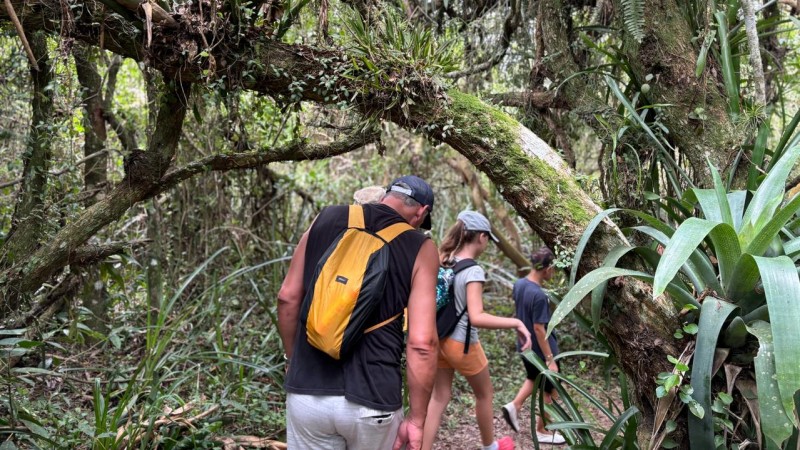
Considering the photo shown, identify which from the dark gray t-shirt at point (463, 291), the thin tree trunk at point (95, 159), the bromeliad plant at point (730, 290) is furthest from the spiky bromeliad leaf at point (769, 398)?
the thin tree trunk at point (95, 159)

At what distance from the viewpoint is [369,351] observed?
2570 mm

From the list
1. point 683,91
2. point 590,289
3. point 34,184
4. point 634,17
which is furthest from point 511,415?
point 34,184

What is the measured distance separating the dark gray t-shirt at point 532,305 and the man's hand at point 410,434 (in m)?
2.20

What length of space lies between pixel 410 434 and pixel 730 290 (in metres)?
1.34

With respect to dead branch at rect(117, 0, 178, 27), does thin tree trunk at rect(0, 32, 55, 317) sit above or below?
Answer: below

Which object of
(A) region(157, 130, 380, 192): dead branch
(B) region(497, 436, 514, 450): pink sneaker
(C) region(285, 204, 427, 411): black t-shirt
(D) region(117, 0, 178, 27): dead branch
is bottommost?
(B) region(497, 436, 514, 450): pink sneaker

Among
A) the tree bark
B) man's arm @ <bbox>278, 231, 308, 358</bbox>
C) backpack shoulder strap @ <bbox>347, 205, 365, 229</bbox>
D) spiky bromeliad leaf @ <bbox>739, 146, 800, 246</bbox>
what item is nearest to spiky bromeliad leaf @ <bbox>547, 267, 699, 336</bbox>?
spiky bromeliad leaf @ <bbox>739, 146, 800, 246</bbox>

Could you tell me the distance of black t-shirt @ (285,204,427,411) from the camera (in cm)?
253

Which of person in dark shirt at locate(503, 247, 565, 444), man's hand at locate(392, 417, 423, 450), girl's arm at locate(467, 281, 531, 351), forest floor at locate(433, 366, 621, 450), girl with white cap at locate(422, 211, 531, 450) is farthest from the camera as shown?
forest floor at locate(433, 366, 621, 450)

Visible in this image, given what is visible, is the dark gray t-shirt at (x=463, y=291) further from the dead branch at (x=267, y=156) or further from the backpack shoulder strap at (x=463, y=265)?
the dead branch at (x=267, y=156)

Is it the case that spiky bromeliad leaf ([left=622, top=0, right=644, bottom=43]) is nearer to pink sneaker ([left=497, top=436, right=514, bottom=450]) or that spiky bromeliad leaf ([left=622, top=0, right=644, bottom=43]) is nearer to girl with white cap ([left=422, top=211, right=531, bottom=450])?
girl with white cap ([left=422, top=211, right=531, bottom=450])

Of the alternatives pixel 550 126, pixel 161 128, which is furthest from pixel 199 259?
pixel 550 126

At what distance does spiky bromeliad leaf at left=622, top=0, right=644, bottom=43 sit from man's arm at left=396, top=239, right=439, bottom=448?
60.2 inches

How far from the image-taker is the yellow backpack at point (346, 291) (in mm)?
2494
